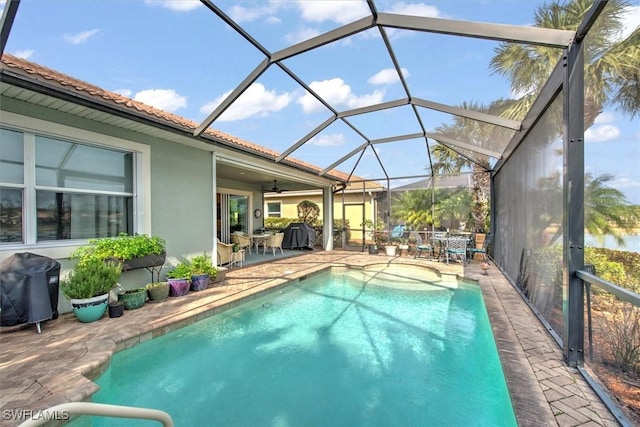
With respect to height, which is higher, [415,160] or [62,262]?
[415,160]

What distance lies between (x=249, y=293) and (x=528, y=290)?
526 centimetres

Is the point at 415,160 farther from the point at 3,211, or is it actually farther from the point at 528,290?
the point at 3,211

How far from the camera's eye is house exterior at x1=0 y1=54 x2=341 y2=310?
3.99m

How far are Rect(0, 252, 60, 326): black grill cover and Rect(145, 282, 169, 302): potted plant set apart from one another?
1.46 m

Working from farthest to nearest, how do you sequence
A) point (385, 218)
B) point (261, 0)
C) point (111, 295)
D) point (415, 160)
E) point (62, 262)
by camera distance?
point (385, 218) < point (415, 160) < point (111, 295) < point (62, 262) < point (261, 0)

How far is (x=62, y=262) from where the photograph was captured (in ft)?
14.9

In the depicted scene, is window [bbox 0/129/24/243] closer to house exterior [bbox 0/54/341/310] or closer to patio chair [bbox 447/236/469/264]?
house exterior [bbox 0/54/341/310]

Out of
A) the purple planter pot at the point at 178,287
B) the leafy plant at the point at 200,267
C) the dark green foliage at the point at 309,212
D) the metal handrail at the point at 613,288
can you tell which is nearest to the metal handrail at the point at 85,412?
the metal handrail at the point at 613,288

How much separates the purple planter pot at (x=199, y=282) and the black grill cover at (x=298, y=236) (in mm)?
7321

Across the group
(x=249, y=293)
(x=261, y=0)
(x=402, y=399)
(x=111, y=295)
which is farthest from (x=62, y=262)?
(x=402, y=399)

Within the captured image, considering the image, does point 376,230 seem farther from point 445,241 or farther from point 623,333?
point 623,333

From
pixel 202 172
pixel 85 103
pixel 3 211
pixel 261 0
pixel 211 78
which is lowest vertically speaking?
pixel 3 211

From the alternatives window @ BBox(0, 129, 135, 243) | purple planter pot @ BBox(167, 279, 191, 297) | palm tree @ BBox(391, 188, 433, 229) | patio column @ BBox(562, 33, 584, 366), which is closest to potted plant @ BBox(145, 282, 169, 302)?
purple planter pot @ BBox(167, 279, 191, 297)

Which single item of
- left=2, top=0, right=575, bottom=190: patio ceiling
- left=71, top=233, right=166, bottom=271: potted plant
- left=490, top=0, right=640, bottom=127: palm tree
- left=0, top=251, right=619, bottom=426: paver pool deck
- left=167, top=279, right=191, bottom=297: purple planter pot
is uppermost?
left=2, top=0, right=575, bottom=190: patio ceiling
